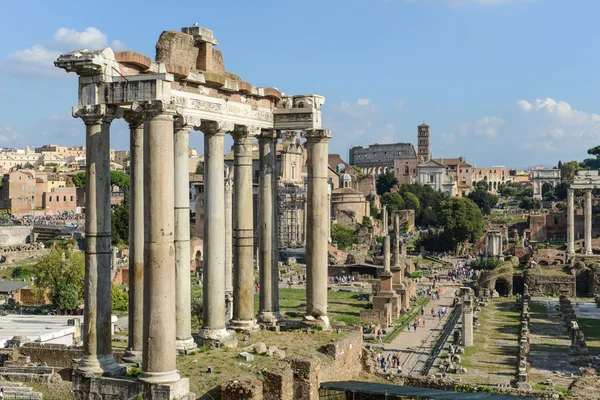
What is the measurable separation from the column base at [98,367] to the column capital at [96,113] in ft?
12.1

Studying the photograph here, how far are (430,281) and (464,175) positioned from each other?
3895 inches

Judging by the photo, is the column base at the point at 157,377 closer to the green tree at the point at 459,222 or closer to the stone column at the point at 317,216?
the stone column at the point at 317,216

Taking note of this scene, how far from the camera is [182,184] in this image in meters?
13.4

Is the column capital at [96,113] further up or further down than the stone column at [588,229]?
further up

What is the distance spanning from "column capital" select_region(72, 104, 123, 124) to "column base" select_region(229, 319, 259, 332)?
18.2 feet

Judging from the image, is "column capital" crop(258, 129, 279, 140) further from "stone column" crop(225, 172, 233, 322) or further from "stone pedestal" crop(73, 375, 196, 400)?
"stone column" crop(225, 172, 233, 322)

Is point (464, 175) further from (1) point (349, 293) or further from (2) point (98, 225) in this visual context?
(2) point (98, 225)

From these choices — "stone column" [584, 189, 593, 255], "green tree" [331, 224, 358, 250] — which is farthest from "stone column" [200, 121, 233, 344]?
"green tree" [331, 224, 358, 250]

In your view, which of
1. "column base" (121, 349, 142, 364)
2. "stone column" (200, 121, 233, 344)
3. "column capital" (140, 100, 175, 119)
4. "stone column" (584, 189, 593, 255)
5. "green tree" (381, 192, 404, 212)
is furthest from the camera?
"green tree" (381, 192, 404, 212)

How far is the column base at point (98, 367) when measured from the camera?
12.3 meters

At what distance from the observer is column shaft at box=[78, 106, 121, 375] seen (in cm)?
1234

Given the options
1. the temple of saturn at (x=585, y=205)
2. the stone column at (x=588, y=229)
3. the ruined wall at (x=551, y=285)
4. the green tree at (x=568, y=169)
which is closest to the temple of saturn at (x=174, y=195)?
the ruined wall at (x=551, y=285)

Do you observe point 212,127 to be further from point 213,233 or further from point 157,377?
point 157,377

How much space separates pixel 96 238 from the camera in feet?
40.6
